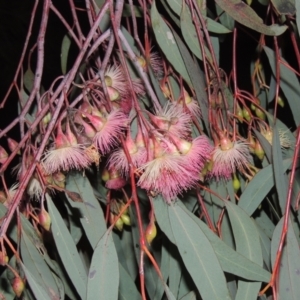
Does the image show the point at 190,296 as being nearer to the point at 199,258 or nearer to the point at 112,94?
the point at 199,258

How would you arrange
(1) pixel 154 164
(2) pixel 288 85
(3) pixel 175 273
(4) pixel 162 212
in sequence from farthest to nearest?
(2) pixel 288 85 → (3) pixel 175 273 → (4) pixel 162 212 → (1) pixel 154 164

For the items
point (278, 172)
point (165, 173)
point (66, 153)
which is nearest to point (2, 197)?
point (66, 153)

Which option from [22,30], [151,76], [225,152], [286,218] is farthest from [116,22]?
[22,30]

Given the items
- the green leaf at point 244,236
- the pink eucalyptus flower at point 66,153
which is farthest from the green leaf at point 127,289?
the pink eucalyptus flower at point 66,153

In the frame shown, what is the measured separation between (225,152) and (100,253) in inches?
8.8

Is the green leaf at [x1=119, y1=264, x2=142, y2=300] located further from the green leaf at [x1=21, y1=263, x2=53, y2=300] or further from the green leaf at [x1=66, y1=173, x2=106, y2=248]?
the green leaf at [x1=21, y1=263, x2=53, y2=300]

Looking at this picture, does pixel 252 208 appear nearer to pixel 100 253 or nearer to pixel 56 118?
pixel 100 253

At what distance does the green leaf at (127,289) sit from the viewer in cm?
104

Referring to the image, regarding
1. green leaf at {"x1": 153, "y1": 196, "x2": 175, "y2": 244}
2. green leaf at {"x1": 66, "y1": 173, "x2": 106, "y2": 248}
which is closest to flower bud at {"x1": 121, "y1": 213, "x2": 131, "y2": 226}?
green leaf at {"x1": 66, "y1": 173, "x2": 106, "y2": 248}

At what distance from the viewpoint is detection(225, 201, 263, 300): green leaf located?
90 centimetres

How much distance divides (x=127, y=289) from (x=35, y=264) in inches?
8.0

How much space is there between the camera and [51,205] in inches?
34.7

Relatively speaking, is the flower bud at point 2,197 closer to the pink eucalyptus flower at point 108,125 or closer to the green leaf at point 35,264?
the green leaf at point 35,264

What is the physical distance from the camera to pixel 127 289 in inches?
40.9
